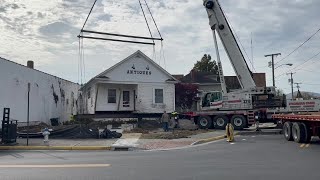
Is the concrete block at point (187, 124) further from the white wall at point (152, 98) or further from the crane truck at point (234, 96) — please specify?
the white wall at point (152, 98)

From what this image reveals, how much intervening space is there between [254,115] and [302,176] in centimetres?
1943

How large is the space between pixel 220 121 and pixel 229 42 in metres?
6.04

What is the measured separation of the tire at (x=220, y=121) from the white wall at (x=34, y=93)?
14.0 meters

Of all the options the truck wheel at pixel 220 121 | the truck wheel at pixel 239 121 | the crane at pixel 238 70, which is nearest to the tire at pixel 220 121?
the truck wheel at pixel 220 121

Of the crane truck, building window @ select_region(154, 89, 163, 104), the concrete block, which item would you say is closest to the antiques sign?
building window @ select_region(154, 89, 163, 104)

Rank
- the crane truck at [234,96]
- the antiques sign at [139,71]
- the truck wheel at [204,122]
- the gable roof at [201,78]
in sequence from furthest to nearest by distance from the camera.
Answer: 1. the gable roof at [201,78]
2. the antiques sign at [139,71]
3. the truck wheel at [204,122]
4. the crane truck at [234,96]

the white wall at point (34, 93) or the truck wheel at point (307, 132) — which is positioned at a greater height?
the white wall at point (34, 93)

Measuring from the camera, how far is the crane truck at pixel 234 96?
28.8 meters

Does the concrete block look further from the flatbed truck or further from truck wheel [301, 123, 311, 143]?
truck wheel [301, 123, 311, 143]

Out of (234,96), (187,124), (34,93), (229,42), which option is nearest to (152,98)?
(187,124)

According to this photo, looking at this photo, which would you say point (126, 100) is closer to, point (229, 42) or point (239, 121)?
point (239, 121)

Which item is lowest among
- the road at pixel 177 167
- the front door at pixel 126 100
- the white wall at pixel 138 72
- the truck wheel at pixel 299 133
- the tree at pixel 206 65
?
the road at pixel 177 167

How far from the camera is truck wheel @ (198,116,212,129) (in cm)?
3117

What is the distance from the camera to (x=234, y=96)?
3041 centimetres
